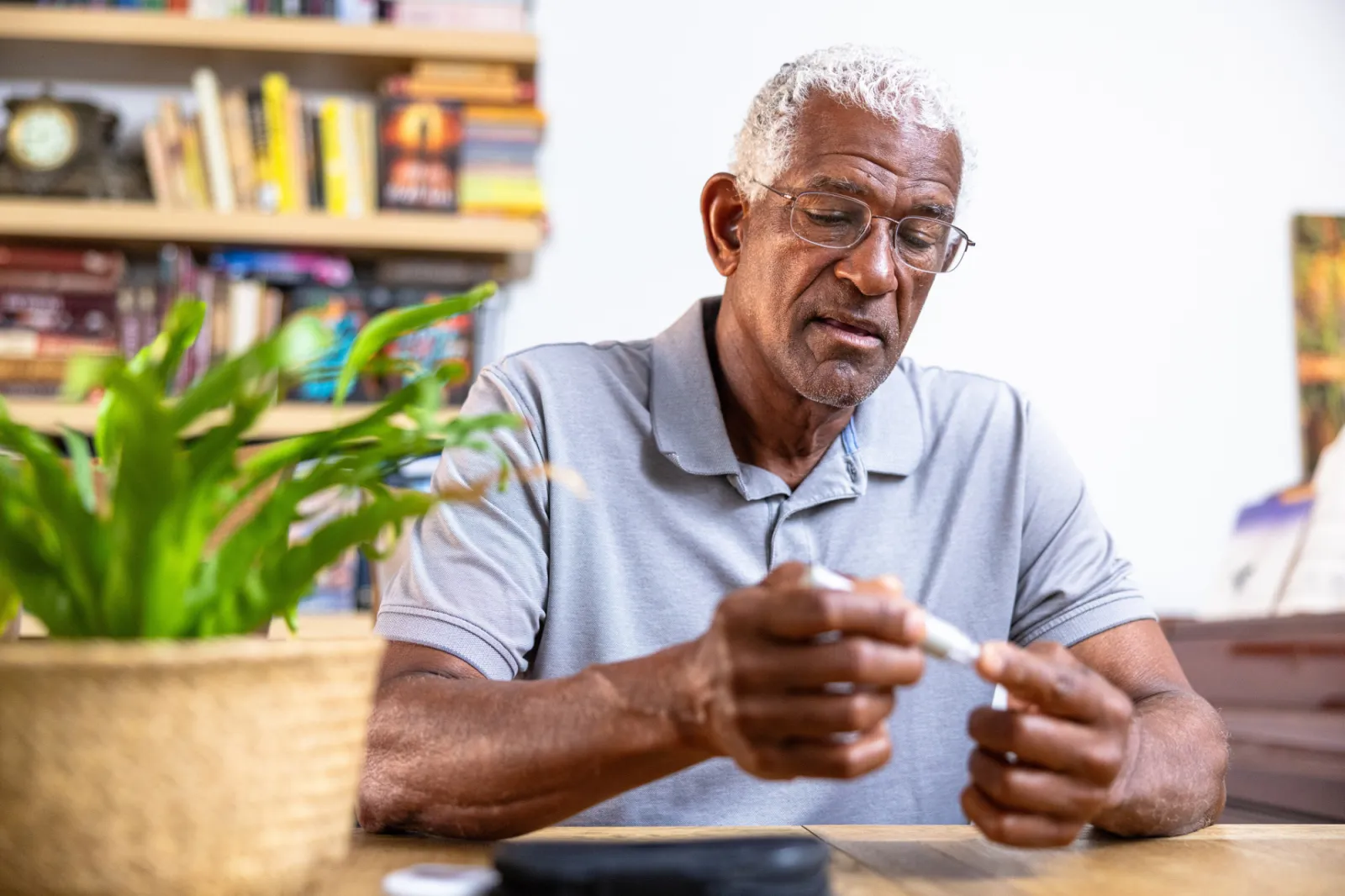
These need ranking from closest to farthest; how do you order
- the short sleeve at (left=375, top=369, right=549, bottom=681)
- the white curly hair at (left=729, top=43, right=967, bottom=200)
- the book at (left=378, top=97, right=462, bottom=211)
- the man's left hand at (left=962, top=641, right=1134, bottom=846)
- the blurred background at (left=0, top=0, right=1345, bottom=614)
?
the man's left hand at (left=962, top=641, right=1134, bottom=846), the short sleeve at (left=375, top=369, right=549, bottom=681), the white curly hair at (left=729, top=43, right=967, bottom=200), the book at (left=378, top=97, right=462, bottom=211), the blurred background at (left=0, top=0, right=1345, bottom=614)

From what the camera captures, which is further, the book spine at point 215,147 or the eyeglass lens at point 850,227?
the book spine at point 215,147

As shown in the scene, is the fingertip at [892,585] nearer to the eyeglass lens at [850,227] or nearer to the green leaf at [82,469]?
the green leaf at [82,469]

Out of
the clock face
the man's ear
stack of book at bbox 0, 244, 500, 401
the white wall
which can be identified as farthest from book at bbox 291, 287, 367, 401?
the man's ear

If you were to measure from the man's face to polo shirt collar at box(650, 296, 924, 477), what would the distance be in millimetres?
80

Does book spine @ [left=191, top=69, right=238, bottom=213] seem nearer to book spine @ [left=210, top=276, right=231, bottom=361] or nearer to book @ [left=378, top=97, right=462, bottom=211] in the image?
book spine @ [left=210, top=276, right=231, bottom=361]

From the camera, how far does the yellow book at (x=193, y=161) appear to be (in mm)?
2564

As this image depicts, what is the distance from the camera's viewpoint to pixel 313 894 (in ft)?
2.27

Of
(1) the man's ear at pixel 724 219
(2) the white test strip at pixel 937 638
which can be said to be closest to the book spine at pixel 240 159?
(1) the man's ear at pixel 724 219

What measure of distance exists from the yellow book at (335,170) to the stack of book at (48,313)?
0.48 metres

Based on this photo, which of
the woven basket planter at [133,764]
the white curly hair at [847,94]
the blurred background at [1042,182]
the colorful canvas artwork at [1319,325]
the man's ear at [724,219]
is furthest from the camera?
the colorful canvas artwork at [1319,325]

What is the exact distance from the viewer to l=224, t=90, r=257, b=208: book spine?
2.55 metres

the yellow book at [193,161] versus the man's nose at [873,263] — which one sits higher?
the yellow book at [193,161]

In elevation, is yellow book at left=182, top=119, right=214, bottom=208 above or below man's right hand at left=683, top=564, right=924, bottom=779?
above

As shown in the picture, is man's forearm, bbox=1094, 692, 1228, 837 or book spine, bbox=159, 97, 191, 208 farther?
book spine, bbox=159, 97, 191, 208
